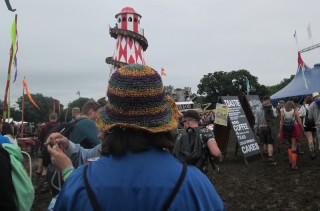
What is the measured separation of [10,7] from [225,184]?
5.12 m

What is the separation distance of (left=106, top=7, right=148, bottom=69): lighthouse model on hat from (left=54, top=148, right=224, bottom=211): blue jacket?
1904 cm

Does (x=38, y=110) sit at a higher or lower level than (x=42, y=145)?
higher

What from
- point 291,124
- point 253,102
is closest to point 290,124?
point 291,124

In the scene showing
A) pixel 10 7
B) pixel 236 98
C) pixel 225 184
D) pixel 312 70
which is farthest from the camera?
pixel 312 70

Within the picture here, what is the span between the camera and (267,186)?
21.4 ft

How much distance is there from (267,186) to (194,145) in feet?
9.79

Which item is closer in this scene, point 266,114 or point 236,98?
point 266,114

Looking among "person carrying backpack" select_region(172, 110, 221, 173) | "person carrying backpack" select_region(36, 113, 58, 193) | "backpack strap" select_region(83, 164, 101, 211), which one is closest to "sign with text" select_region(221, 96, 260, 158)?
"person carrying backpack" select_region(36, 113, 58, 193)

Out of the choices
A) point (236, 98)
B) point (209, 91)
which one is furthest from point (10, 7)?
point (209, 91)

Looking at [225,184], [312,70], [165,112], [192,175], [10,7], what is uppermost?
[312,70]

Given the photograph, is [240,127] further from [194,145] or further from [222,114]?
[194,145]

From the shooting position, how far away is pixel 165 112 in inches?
62.1

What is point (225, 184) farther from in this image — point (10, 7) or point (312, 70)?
point (312, 70)

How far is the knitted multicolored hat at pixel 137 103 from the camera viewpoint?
1508 millimetres
